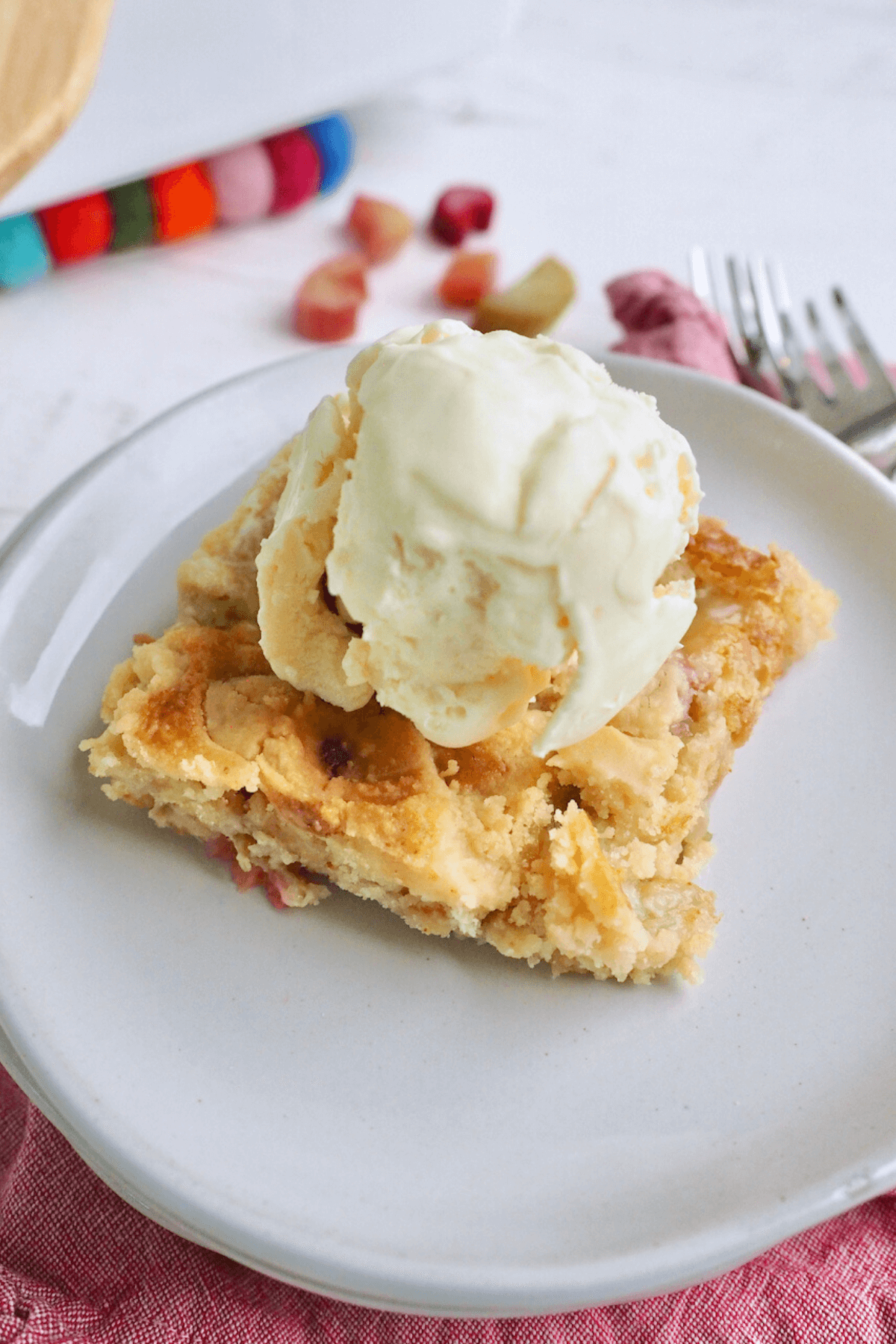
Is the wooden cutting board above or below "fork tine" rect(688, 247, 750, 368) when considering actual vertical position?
above

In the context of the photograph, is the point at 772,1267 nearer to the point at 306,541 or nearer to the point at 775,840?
the point at 775,840

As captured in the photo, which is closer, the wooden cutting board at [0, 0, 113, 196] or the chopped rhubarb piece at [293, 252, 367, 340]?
the wooden cutting board at [0, 0, 113, 196]

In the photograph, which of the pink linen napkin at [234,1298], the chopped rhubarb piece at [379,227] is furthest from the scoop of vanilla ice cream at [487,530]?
the chopped rhubarb piece at [379,227]

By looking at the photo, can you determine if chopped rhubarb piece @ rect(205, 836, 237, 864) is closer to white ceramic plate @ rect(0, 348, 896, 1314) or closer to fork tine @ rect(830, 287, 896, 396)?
white ceramic plate @ rect(0, 348, 896, 1314)

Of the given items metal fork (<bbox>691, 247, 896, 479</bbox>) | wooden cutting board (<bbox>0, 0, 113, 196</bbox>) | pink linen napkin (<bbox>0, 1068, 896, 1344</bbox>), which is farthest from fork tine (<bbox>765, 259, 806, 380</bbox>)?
pink linen napkin (<bbox>0, 1068, 896, 1344</bbox>)

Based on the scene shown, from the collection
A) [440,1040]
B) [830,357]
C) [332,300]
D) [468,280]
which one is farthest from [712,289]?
[440,1040]

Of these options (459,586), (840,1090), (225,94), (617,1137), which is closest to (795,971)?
(840,1090)

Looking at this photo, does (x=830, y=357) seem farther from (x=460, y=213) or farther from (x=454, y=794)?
(x=454, y=794)
